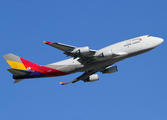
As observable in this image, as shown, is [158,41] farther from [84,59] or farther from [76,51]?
[76,51]

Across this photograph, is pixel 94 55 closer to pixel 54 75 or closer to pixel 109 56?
pixel 109 56

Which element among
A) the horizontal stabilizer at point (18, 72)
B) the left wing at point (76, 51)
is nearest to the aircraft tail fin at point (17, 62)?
the horizontal stabilizer at point (18, 72)

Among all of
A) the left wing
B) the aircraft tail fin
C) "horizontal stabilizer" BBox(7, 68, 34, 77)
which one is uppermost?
the aircraft tail fin

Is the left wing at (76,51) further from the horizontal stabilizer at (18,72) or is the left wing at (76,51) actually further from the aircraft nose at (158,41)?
the aircraft nose at (158,41)

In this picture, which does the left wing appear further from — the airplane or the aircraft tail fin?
the aircraft tail fin

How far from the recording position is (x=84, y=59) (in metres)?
40.7

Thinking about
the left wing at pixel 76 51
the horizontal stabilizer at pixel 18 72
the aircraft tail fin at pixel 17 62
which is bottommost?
the horizontal stabilizer at pixel 18 72

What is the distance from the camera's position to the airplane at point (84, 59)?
39.1m

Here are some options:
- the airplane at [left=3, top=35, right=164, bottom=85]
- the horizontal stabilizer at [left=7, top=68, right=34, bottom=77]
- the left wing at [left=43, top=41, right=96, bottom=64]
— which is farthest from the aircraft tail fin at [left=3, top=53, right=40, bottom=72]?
the left wing at [left=43, top=41, right=96, bottom=64]

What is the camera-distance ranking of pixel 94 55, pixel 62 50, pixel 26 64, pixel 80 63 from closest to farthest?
pixel 62 50, pixel 94 55, pixel 80 63, pixel 26 64

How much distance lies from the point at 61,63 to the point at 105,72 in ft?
31.3

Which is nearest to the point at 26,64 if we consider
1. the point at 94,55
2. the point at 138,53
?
the point at 94,55

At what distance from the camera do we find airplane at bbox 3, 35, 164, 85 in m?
39.1

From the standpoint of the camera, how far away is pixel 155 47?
41.2m
